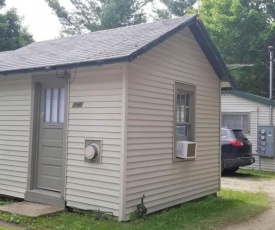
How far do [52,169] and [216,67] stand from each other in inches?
183

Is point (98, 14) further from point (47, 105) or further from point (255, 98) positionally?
point (47, 105)

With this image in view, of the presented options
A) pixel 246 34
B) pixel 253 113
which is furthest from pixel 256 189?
pixel 246 34

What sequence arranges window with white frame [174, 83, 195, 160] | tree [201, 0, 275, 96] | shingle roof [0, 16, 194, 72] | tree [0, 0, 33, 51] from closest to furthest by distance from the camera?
shingle roof [0, 16, 194, 72] < window with white frame [174, 83, 195, 160] < tree [201, 0, 275, 96] < tree [0, 0, 33, 51]

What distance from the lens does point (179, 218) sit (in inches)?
259

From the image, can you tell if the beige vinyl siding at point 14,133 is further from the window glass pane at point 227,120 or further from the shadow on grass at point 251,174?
the window glass pane at point 227,120

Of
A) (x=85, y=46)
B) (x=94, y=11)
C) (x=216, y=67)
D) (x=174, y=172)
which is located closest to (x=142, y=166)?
(x=174, y=172)

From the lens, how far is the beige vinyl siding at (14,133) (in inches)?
296

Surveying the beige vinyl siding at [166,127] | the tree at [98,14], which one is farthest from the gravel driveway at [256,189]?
the tree at [98,14]

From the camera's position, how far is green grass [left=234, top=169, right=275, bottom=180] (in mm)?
12516

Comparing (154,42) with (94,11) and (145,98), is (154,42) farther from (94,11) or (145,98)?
(94,11)

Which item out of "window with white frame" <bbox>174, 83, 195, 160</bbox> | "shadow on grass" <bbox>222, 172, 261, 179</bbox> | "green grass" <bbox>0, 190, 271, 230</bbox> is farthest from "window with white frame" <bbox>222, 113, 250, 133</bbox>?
"window with white frame" <bbox>174, 83, 195, 160</bbox>

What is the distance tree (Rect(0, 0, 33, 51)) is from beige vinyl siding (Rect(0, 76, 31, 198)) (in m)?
18.8

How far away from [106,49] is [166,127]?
1923mm

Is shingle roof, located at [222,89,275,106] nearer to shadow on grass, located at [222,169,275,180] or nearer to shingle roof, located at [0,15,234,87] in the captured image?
shadow on grass, located at [222,169,275,180]
